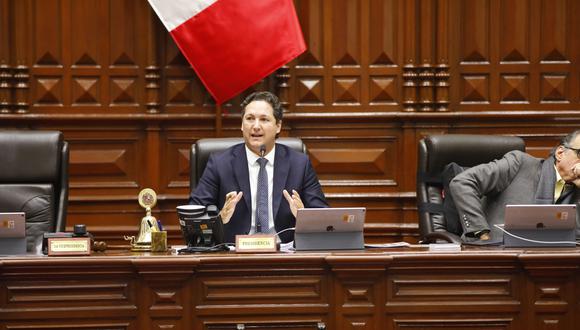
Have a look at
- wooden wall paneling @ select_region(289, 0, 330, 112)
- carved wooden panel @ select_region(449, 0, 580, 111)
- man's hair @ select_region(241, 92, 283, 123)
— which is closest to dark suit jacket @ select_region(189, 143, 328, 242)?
man's hair @ select_region(241, 92, 283, 123)

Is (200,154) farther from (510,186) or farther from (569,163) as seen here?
(569,163)

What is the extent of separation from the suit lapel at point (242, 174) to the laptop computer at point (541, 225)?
1.22 metres

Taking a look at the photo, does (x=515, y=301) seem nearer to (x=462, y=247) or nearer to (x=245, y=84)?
(x=462, y=247)

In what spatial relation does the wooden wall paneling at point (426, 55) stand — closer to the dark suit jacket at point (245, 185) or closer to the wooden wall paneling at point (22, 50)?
the dark suit jacket at point (245, 185)

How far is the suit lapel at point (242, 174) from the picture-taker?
4.22 metres

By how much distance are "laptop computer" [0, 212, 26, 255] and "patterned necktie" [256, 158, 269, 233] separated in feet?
3.61

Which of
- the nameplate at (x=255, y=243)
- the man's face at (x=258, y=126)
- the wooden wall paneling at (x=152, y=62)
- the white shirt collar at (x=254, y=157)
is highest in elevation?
the wooden wall paneling at (x=152, y=62)

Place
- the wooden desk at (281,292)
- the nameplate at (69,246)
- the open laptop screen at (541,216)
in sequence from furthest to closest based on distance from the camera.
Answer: the open laptop screen at (541,216), the nameplate at (69,246), the wooden desk at (281,292)

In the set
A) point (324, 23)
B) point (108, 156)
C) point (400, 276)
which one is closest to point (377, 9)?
point (324, 23)

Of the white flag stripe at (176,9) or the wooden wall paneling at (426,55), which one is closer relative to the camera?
the white flag stripe at (176,9)

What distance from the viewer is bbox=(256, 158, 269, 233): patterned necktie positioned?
416 cm

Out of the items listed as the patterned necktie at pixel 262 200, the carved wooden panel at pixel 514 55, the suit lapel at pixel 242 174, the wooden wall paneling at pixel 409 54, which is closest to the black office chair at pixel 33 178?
the suit lapel at pixel 242 174

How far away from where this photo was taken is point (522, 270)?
130 inches

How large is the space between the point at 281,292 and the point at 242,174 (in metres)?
1.12
